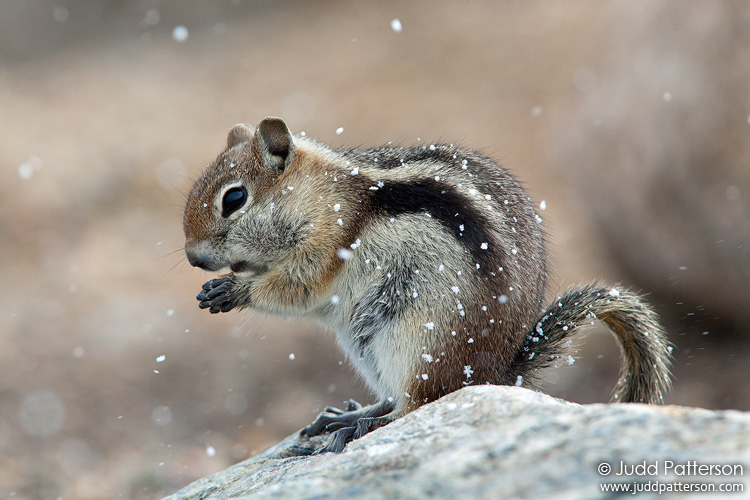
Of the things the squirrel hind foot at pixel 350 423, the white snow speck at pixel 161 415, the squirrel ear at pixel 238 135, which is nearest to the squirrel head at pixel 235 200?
the squirrel ear at pixel 238 135

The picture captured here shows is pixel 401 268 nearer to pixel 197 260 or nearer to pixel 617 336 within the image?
pixel 197 260

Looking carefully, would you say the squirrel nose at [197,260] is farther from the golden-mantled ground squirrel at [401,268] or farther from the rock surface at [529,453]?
the rock surface at [529,453]

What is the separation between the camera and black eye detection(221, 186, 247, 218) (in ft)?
10.7

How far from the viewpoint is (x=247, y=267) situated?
3365mm

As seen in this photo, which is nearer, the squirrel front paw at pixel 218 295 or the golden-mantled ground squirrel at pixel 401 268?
the golden-mantled ground squirrel at pixel 401 268

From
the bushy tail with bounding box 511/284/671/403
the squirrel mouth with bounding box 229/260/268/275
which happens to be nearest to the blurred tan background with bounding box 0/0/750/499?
the squirrel mouth with bounding box 229/260/268/275

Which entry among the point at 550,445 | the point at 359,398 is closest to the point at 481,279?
the point at 550,445

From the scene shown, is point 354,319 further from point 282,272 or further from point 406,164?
point 406,164

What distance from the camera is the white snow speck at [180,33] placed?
13.3 m

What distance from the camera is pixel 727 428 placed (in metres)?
1.78

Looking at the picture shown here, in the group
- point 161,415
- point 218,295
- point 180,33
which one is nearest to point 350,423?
point 218,295

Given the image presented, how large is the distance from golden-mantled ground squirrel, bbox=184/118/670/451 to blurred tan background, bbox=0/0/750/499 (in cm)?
57

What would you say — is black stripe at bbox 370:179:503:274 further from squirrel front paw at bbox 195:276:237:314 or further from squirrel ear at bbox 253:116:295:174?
squirrel front paw at bbox 195:276:237:314

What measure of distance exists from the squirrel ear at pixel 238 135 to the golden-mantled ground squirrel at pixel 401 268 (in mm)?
379
